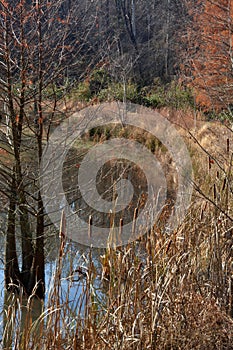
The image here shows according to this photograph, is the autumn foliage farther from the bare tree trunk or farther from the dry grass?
the bare tree trunk

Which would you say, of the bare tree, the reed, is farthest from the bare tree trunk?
the reed

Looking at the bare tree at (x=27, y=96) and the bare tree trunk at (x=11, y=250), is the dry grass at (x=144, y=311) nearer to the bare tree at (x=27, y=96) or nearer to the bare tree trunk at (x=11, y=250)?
the bare tree at (x=27, y=96)

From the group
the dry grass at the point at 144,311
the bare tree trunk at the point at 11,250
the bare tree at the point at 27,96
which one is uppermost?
the bare tree at the point at 27,96

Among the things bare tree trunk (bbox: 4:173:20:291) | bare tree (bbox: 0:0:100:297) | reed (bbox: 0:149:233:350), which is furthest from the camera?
bare tree trunk (bbox: 4:173:20:291)

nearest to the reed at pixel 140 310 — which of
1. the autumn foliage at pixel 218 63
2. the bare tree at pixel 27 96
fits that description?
the autumn foliage at pixel 218 63

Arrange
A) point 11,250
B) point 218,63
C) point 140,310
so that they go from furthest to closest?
point 218,63 → point 11,250 → point 140,310

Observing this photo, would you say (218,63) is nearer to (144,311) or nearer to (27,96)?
(27,96)

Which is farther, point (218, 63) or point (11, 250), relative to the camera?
point (218, 63)

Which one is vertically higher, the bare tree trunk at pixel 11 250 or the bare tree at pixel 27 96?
the bare tree at pixel 27 96

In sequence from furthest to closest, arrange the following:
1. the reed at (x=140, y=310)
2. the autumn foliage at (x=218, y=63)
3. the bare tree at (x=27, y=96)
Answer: the bare tree at (x=27, y=96), the autumn foliage at (x=218, y=63), the reed at (x=140, y=310)

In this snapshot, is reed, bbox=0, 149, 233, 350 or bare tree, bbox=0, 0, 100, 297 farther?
bare tree, bbox=0, 0, 100, 297

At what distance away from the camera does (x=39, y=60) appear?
345 cm

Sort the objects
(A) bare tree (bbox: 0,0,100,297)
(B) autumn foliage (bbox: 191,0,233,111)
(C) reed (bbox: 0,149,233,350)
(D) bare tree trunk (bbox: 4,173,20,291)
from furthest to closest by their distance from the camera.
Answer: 1. (D) bare tree trunk (bbox: 4,173,20,291)
2. (A) bare tree (bbox: 0,0,100,297)
3. (B) autumn foliage (bbox: 191,0,233,111)
4. (C) reed (bbox: 0,149,233,350)

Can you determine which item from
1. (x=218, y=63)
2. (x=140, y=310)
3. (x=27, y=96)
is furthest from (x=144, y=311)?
(x=218, y=63)
